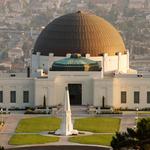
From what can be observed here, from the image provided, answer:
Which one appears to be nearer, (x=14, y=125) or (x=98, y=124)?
(x=14, y=125)

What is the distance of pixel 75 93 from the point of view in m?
103

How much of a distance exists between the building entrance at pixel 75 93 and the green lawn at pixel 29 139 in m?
17.6

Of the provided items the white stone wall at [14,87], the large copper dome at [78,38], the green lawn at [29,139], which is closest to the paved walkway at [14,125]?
the green lawn at [29,139]

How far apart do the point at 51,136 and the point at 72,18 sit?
27442mm

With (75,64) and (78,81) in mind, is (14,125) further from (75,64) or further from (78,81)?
(75,64)

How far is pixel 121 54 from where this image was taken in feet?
358

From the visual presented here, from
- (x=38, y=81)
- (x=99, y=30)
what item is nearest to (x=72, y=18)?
(x=99, y=30)

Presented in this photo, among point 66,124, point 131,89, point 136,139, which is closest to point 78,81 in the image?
point 131,89

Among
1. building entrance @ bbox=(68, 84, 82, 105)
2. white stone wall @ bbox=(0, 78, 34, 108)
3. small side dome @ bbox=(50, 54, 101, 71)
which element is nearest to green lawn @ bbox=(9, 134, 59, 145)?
building entrance @ bbox=(68, 84, 82, 105)

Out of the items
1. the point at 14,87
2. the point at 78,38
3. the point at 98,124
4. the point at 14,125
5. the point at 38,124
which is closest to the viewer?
the point at 14,125

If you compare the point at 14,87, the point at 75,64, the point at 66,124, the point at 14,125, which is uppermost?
the point at 75,64

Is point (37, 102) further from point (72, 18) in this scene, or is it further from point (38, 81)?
point (72, 18)

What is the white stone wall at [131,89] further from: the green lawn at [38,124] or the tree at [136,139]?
the tree at [136,139]

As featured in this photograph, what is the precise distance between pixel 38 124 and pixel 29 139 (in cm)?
762
